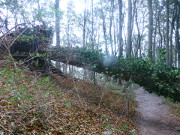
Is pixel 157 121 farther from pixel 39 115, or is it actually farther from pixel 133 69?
pixel 39 115

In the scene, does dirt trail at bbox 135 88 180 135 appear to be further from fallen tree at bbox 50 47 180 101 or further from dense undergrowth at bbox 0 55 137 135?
fallen tree at bbox 50 47 180 101

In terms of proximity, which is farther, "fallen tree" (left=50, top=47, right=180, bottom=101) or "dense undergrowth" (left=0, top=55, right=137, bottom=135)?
"fallen tree" (left=50, top=47, right=180, bottom=101)

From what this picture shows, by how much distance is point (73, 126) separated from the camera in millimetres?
4871

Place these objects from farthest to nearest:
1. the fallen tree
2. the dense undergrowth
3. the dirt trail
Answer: the fallen tree, the dirt trail, the dense undergrowth

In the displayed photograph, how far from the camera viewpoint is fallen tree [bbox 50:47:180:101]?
25.1 ft

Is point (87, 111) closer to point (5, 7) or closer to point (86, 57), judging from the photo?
point (86, 57)

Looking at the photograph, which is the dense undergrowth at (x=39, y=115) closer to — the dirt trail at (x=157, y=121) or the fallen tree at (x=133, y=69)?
the dirt trail at (x=157, y=121)

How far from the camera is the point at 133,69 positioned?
8734mm

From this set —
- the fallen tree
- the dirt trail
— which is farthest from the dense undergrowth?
the fallen tree

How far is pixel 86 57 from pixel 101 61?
1081 millimetres

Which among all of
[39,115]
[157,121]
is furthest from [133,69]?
[39,115]

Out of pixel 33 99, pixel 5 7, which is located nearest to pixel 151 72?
pixel 33 99

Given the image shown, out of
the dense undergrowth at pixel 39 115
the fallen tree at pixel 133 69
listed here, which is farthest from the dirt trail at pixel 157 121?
the fallen tree at pixel 133 69

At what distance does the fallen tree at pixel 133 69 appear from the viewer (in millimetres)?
7637
